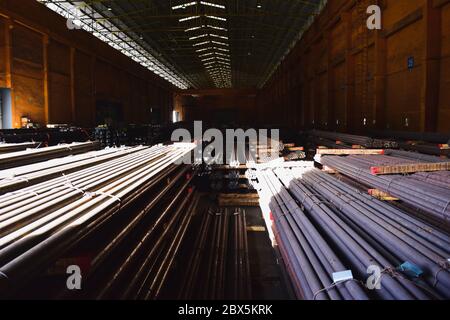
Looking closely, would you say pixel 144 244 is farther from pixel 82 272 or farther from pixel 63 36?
pixel 63 36

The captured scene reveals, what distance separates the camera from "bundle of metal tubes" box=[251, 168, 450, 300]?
1.77 m

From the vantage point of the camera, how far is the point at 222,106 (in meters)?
26.6

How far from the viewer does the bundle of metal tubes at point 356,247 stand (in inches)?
69.6

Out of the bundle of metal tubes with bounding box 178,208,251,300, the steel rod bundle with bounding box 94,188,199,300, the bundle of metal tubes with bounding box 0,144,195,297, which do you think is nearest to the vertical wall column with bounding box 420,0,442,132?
the bundle of metal tubes with bounding box 178,208,251,300

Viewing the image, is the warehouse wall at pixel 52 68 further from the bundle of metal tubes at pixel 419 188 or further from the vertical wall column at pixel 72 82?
the bundle of metal tubes at pixel 419 188

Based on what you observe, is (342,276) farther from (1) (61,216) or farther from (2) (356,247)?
(1) (61,216)

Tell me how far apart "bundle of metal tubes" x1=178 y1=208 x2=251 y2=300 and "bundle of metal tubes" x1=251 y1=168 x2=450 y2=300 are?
3.59 feet

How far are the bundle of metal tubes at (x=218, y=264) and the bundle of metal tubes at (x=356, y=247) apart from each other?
109cm

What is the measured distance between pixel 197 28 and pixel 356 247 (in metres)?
17.7

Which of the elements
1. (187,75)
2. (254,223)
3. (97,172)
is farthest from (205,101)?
(97,172)

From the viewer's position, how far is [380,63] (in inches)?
333

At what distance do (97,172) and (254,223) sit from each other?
3.71 m

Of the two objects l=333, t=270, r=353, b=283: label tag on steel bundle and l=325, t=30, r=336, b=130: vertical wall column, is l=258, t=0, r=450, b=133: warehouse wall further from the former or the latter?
l=333, t=270, r=353, b=283: label tag on steel bundle
